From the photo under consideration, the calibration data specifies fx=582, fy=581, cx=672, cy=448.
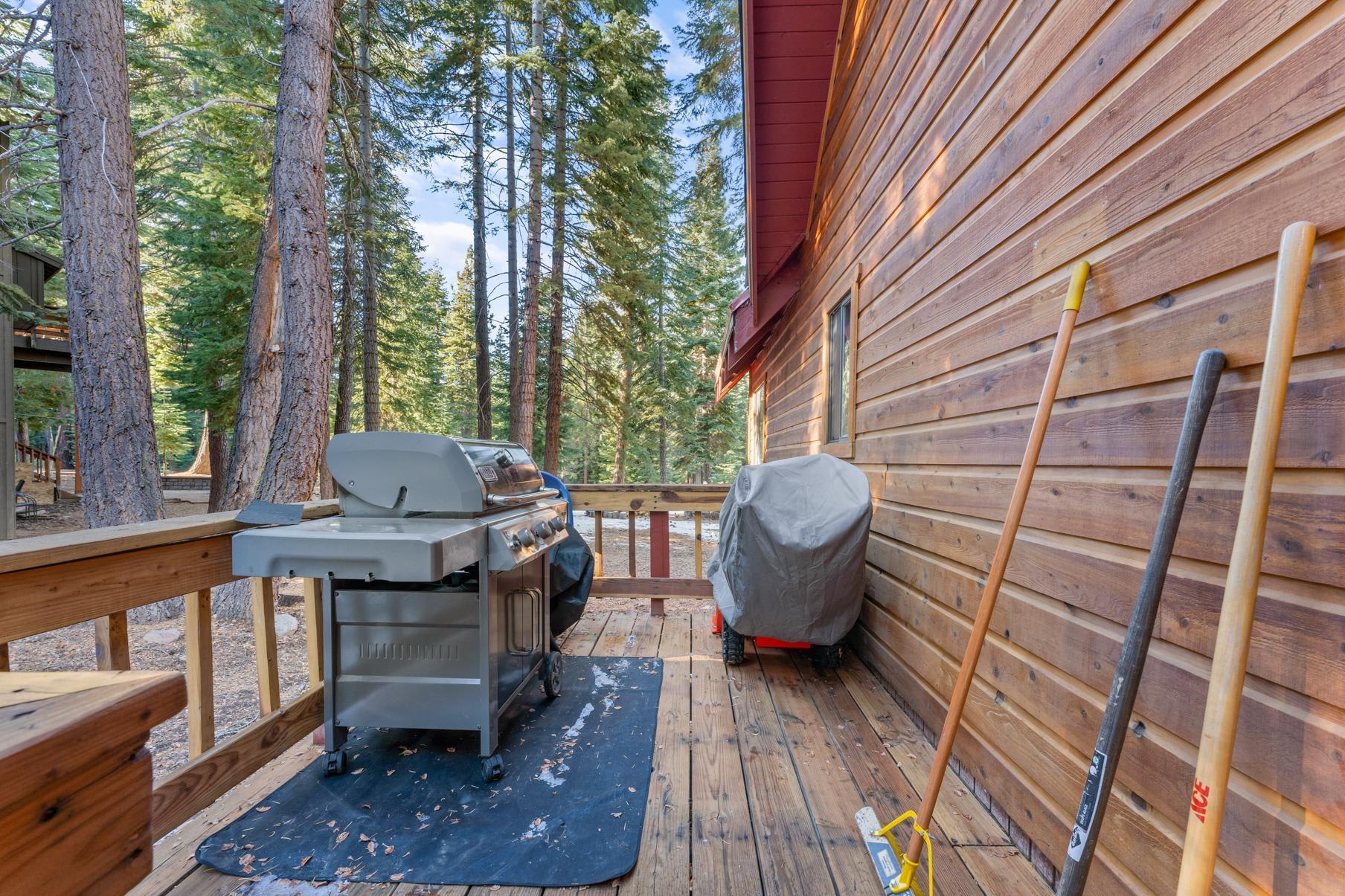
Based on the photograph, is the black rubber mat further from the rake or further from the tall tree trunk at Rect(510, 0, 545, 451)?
the tall tree trunk at Rect(510, 0, 545, 451)

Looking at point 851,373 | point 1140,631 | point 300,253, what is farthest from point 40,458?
point 1140,631

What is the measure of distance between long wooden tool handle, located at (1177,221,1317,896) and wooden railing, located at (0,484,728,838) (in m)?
2.31

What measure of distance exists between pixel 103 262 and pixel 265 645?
13.5ft

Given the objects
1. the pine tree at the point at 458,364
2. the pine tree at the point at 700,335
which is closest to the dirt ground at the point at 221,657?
the pine tree at the point at 700,335

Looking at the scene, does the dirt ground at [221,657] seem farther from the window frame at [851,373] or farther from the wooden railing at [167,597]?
the window frame at [851,373]

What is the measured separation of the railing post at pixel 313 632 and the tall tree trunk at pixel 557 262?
7.35m

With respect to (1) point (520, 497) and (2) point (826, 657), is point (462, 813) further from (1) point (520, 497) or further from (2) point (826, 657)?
(2) point (826, 657)

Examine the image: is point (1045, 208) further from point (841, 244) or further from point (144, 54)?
point (144, 54)

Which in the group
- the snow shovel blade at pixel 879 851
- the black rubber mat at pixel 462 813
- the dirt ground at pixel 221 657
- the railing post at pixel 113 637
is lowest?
the dirt ground at pixel 221 657

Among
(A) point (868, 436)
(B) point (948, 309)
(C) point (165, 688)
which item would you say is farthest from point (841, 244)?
(C) point (165, 688)

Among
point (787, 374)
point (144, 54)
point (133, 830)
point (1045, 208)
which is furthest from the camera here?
point (144, 54)

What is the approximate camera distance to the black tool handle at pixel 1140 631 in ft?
3.67

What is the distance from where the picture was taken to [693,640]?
12.3 ft

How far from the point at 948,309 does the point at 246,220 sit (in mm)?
10154
